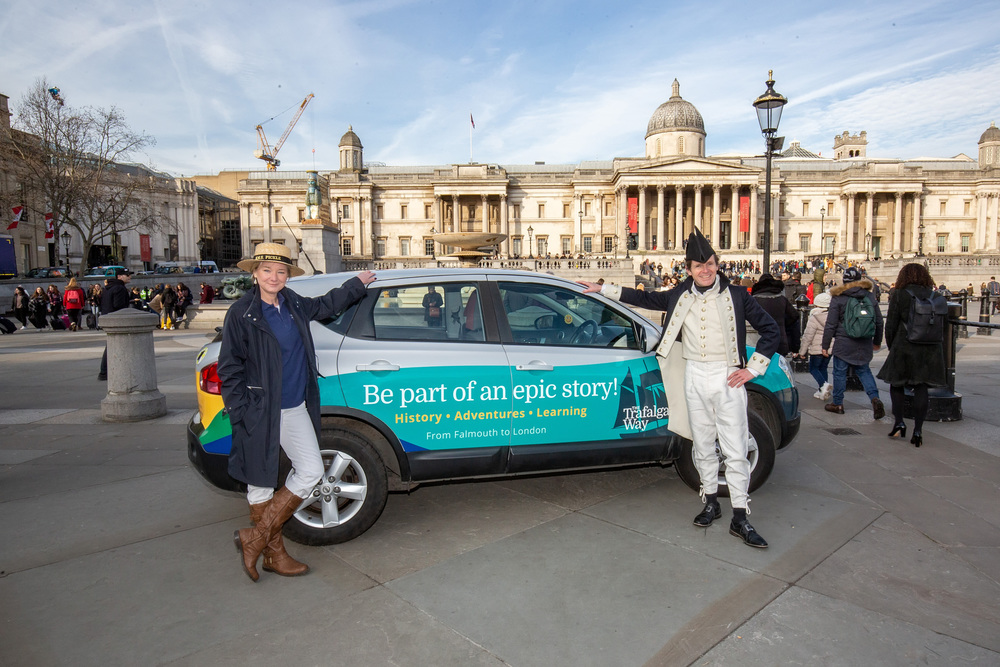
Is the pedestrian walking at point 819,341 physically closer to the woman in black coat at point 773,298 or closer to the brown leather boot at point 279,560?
the woman in black coat at point 773,298

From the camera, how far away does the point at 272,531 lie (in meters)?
3.71

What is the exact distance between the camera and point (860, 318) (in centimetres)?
807

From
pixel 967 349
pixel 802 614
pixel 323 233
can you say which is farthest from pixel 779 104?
pixel 323 233

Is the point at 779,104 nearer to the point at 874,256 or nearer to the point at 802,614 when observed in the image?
the point at 802,614

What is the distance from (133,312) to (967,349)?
1802cm

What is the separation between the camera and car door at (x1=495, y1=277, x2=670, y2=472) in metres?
4.45

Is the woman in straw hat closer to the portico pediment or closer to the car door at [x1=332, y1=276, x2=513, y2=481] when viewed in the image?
the car door at [x1=332, y1=276, x2=513, y2=481]

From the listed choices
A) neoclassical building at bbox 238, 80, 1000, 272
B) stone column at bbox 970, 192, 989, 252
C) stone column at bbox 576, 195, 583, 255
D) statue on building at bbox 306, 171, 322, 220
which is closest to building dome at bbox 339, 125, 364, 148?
neoclassical building at bbox 238, 80, 1000, 272

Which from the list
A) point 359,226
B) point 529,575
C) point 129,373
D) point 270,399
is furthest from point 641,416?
point 359,226

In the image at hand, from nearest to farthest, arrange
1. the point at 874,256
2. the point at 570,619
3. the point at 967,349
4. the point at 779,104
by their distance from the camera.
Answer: the point at 570,619 < the point at 779,104 < the point at 967,349 < the point at 874,256

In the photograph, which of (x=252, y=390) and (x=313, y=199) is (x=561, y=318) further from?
(x=313, y=199)

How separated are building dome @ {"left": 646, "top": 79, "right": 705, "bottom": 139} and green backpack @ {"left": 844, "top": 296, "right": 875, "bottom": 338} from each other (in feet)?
231

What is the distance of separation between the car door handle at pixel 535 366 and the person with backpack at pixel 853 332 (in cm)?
559

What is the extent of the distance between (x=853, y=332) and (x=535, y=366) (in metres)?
5.71
